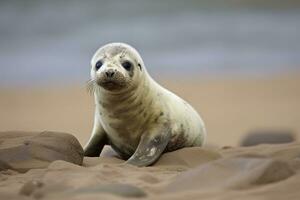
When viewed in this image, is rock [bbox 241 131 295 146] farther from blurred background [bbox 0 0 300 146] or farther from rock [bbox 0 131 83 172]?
rock [bbox 0 131 83 172]

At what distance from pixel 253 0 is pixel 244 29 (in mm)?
Result: 407

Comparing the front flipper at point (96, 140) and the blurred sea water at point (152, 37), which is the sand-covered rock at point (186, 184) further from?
the blurred sea water at point (152, 37)

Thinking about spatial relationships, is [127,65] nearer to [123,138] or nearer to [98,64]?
[98,64]

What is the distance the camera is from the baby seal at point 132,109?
423 cm

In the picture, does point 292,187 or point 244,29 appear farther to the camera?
point 244,29

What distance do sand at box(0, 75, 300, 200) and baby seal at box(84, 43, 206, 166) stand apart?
20cm

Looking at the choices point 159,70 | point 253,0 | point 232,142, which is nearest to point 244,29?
point 253,0

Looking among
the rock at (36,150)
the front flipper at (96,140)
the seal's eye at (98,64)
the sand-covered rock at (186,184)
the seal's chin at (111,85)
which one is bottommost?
the front flipper at (96,140)

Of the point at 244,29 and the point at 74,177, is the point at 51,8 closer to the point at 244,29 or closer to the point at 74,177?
the point at 244,29

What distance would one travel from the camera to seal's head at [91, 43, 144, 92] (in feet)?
13.6

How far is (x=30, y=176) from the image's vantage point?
10.1ft

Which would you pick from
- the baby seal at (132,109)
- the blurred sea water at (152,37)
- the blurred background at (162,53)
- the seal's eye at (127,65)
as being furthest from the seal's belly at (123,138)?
the blurred sea water at (152,37)

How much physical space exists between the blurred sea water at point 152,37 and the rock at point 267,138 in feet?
3.85

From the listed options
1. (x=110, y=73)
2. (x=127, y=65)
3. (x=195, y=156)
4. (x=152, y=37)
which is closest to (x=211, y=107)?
(x=152, y=37)
